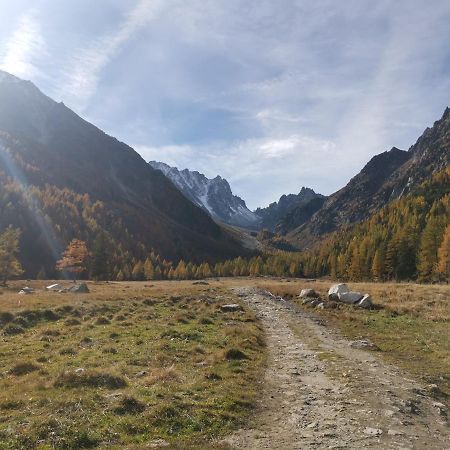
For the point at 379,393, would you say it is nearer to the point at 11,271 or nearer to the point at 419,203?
the point at 11,271

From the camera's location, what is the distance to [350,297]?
150 feet

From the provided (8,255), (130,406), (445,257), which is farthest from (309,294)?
(8,255)

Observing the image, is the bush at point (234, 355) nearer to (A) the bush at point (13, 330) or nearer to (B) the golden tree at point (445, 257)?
(A) the bush at point (13, 330)

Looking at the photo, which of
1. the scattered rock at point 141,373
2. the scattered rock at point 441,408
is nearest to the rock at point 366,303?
the scattered rock at point 441,408

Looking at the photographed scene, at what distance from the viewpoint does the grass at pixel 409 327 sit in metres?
20.8

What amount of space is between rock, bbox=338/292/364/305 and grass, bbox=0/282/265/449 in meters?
16.4

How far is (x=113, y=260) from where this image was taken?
17000cm

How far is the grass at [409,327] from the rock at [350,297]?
1873 mm

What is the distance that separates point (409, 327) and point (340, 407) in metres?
19.6

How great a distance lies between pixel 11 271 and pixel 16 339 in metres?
66.7

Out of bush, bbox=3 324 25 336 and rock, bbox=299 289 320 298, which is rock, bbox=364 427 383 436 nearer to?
bush, bbox=3 324 25 336

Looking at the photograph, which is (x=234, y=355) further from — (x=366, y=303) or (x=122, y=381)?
(x=366, y=303)

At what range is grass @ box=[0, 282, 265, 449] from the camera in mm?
11664

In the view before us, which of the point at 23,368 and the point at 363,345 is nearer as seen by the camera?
the point at 23,368
